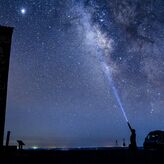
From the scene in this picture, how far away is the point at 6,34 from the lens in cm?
1969

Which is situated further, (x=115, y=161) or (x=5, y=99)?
(x=5, y=99)

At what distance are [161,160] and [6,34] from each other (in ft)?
41.0

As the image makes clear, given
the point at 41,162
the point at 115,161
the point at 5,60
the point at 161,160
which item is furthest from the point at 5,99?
the point at 161,160

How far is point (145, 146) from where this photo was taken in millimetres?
30578

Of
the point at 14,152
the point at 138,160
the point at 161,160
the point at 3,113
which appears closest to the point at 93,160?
the point at 138,160

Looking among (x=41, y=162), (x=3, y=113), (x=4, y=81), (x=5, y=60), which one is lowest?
(x=41, y=162)

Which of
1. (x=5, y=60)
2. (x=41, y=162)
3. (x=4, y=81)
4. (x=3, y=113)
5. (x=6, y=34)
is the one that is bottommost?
(x=41, y=162)

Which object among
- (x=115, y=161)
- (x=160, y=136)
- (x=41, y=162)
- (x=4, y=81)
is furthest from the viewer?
(x=160, y=136)

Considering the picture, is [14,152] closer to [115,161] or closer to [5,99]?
[5,99]

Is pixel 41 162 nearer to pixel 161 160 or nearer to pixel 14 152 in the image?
pixel 14 152

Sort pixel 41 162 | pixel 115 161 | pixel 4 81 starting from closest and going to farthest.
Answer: pixel 41 162 < pixel 115 161 < pixel 4 81

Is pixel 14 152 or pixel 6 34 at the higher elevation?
pixel 6 34

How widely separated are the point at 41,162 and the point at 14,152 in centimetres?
488

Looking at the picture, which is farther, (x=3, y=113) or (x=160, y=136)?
(x=160, y=136)
